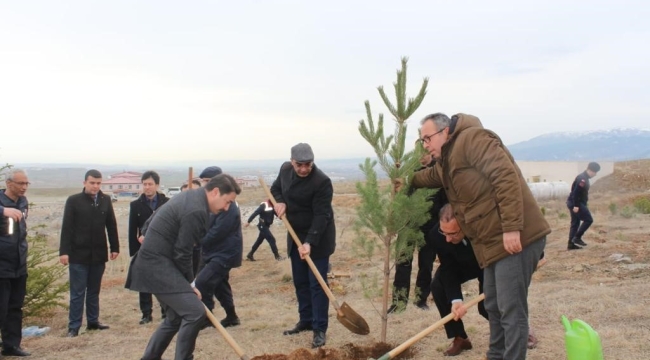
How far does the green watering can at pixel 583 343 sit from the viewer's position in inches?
137

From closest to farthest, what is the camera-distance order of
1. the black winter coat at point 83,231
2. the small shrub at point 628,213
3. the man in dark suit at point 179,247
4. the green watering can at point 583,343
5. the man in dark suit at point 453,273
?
1. the green watering can at point 583,343
2. the man in dark suit at point 179,247
3. the man in dark suit at point 453,273
4. the black winter coat at point 83,231
5. the small shrub at point 628,213

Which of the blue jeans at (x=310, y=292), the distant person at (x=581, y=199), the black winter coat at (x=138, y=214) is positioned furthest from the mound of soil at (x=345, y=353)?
the distant person at (x=581, y=199)

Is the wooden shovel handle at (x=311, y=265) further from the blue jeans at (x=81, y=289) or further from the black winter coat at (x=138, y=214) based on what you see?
the blue jeans at (x=81, y=289)

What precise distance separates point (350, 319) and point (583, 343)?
205 cm

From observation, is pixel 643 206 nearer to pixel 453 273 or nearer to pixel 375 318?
pixel 375 318

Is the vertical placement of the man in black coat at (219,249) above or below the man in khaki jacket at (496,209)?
below

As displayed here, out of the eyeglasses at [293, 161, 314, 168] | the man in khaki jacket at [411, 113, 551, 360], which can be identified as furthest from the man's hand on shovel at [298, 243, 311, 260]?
the man in khaki jacket at [411, 113, 551, 360]

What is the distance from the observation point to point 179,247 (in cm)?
423

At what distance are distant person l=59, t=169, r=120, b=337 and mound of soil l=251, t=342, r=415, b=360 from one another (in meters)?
2.81

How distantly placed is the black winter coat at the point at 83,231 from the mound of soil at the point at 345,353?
2.80 meters

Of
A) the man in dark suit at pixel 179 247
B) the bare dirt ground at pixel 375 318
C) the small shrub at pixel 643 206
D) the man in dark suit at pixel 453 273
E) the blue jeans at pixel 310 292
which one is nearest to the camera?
the man in dark suit at pixel 179 247

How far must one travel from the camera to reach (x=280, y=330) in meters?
6.14

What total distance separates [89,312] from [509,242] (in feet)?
16.5

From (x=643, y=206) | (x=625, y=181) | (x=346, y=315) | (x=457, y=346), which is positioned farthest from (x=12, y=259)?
(x=625, y=181)
